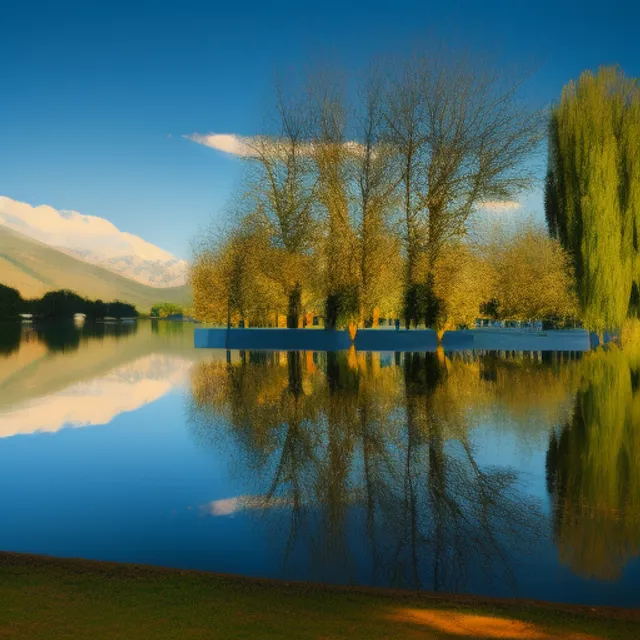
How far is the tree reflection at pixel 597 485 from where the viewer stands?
15.9 ft

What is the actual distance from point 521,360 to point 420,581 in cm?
2090

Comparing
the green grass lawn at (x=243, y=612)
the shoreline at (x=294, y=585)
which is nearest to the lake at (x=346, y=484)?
the shoreline at (x=294, y=585)

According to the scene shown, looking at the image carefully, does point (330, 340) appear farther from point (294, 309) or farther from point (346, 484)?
point (346, 484)

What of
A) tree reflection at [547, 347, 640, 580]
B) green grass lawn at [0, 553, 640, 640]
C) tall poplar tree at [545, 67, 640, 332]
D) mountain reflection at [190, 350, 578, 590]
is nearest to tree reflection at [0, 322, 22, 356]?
mountain reflection at [190, 350, 578, 590]

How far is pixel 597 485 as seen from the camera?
6.70 m

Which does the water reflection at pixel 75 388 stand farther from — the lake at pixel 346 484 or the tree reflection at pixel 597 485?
the tree reflection at pixel 597 485

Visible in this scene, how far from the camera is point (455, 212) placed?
83.5 feet

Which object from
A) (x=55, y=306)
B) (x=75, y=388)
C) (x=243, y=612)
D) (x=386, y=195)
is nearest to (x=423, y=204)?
(x=386, y=195)

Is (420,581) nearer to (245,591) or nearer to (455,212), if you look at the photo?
(245,591)

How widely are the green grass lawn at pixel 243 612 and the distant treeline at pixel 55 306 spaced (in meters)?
122

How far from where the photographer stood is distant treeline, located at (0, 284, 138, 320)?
11781cm

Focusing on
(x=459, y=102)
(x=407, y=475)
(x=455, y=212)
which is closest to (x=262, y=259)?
(x=455, y=212)

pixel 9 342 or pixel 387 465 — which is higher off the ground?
pixel 9 342

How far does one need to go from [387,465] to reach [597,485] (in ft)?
6.86
